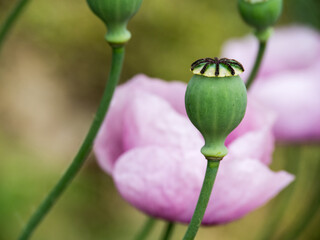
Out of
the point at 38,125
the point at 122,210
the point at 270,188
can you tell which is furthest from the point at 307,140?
the point at 38,125

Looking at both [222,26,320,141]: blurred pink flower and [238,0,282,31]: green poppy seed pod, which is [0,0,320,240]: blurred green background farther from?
[238,0,282,31]: green poppy seed pod

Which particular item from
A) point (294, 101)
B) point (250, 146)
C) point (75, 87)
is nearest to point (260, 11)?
point (250, 146)

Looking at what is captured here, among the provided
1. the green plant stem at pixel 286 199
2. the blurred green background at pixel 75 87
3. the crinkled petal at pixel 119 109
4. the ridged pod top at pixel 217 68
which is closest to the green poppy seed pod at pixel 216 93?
the ridged pod top at pixel 217 68

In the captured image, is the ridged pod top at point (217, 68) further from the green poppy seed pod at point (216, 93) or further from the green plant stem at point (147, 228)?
the green plant stem at point (147, 228)

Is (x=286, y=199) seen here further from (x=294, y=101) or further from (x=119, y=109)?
(x=119, y=109)

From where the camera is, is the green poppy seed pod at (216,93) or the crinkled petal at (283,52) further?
the crinkled petal at (283,52)

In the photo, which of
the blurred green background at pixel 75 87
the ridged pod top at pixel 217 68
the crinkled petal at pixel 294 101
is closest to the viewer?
the ridged pod top at pixel 217 68

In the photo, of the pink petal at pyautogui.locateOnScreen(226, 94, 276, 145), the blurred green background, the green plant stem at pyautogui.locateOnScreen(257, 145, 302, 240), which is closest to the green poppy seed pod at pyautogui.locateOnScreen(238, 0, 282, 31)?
the pink petal at pyautogui.locateOnScreen(226, 94, 276, 145)
